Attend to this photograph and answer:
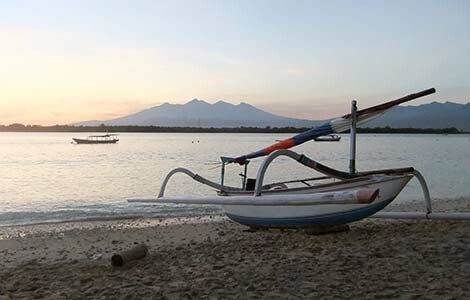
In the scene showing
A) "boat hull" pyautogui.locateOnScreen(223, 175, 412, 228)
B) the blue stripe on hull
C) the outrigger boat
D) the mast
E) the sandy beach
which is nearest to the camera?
the sandy beach

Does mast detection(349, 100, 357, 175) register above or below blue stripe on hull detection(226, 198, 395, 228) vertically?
above

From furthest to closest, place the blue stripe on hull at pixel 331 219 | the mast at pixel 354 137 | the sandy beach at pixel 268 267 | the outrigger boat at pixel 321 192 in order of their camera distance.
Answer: the mast at pixel 354 137
the blue stripe on hull at pixel 331 219
the outrigger boat at pixel 321 192
the sandy beach at pixel 268 267

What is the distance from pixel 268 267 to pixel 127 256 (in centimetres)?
204

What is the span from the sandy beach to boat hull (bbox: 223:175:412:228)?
10.9 inches

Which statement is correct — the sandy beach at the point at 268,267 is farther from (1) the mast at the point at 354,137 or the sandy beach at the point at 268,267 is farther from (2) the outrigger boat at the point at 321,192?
(1) the mast at the point at 354,137

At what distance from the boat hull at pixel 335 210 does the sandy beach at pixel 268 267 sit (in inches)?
10.9

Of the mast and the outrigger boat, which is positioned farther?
the mast

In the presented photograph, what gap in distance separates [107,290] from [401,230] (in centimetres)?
570

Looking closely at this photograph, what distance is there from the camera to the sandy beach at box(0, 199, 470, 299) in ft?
18.0

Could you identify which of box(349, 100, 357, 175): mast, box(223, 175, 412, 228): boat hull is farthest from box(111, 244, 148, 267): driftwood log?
box(349, 100, 357, 175): mast

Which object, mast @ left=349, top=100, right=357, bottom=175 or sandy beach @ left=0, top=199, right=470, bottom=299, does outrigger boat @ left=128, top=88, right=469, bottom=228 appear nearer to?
mast @ left=349, top=100, right=357, bottom=175

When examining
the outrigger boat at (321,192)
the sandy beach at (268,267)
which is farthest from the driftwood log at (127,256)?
the outrigger boat at (321,192)

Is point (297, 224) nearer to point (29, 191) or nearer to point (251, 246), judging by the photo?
point (251, 246)

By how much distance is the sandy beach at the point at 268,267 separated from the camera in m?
5.50
